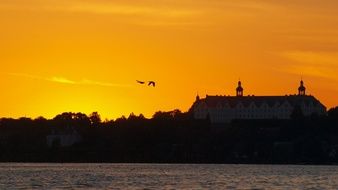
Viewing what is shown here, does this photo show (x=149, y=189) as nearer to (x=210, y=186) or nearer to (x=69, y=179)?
(x=210, y=186)

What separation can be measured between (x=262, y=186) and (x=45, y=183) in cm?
1946

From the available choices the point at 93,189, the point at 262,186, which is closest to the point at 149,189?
the point at 93,189

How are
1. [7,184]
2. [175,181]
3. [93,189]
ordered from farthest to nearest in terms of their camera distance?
[175,181], [7,184], [93,189]

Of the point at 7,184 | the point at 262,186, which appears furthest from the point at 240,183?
the point at 7,184

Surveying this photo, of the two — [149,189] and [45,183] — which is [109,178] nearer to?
[45,183]

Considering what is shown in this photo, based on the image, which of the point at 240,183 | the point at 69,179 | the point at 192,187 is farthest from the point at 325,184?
the point at 69,179

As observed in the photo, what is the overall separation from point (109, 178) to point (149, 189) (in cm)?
2361

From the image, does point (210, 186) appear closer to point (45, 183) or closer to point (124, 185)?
point (124, 185)

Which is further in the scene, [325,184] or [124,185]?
[325,184]

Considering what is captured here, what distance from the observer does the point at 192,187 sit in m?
109

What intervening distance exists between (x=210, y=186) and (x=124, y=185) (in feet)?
25.1

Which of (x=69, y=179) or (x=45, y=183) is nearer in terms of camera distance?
(x=45, y=183)

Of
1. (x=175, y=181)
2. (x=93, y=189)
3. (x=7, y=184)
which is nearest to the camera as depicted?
(x=93, y=189)

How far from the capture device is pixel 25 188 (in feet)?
344
